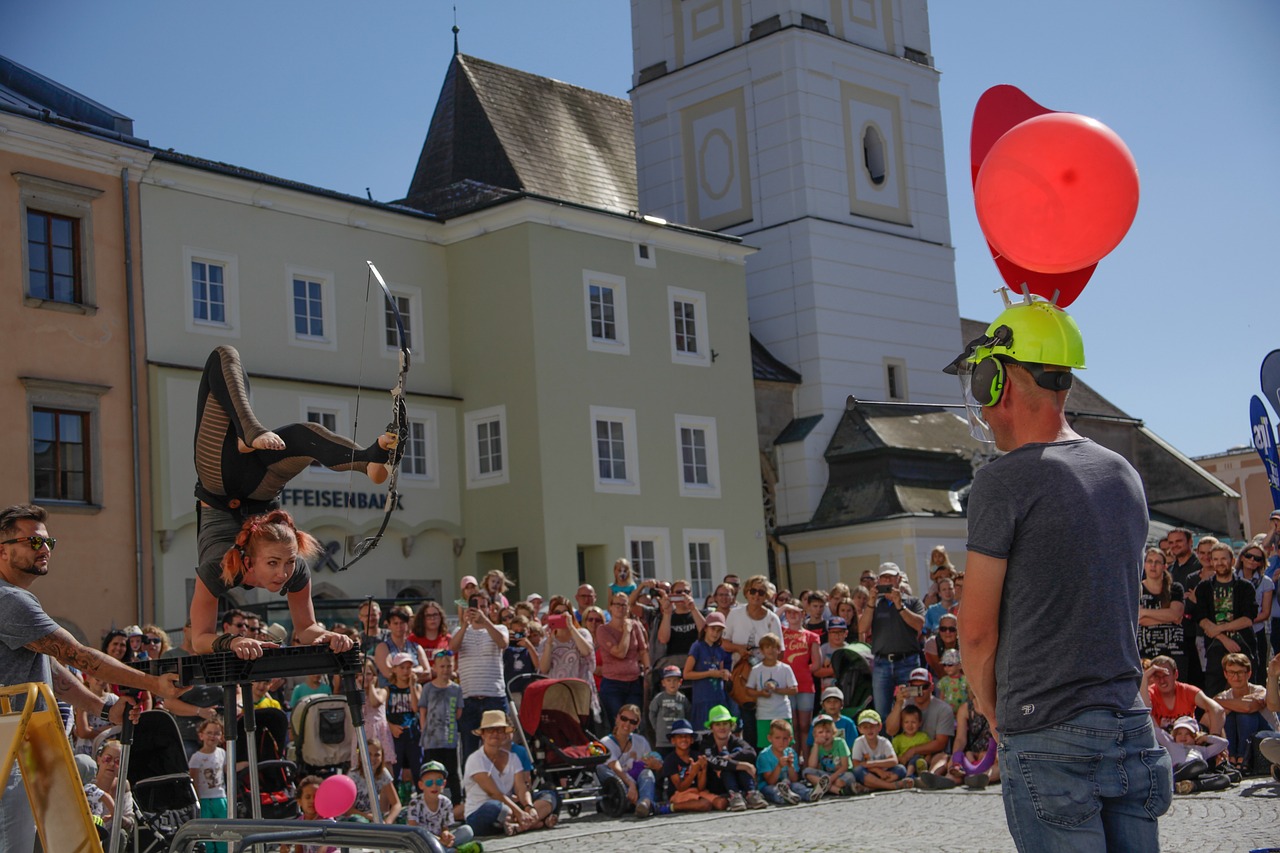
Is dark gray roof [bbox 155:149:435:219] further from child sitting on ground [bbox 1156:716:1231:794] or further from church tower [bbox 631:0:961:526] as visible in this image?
child sitting on ground [bbox 1156:716:1231:794]

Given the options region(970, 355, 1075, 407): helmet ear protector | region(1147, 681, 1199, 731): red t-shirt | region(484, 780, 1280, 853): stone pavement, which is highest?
region(970, 355, 1075, 407): helmet ear protector

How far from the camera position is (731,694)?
1609 centimetres

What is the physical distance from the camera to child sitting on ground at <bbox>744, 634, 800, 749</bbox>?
15633 mm

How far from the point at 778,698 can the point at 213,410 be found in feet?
31.2

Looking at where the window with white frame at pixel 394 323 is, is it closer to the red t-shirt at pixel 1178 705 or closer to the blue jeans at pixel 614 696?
the blue jeans at pixel 614 696

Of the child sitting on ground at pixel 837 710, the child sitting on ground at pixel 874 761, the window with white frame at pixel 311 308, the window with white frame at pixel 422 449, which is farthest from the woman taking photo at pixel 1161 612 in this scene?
the window with white frame at pixel 422 449

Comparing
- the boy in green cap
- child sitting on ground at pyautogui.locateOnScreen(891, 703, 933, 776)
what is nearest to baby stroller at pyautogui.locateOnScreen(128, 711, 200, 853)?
the boy in green cap

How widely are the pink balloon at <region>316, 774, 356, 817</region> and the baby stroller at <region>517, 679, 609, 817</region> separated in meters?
8.13

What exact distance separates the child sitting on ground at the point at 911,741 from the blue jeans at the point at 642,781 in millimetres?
2705

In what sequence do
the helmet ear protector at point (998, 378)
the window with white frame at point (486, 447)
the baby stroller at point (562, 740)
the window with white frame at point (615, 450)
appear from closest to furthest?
the helmet ear protector at point (998, 378) → the baby stroller at point (562, 740) → the window with white frame at point (486, 447) → the window with white frame at point (615, 450)

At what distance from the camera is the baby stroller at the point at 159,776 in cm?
968

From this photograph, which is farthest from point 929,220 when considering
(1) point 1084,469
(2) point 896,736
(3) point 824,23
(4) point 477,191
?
(1) point 1084,469

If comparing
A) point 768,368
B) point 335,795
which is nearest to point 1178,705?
point 335,795

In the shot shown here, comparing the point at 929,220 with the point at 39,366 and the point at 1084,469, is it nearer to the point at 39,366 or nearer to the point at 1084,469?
the point at 39,366
